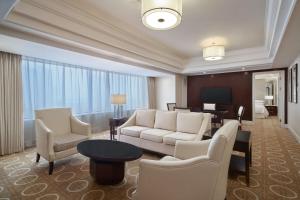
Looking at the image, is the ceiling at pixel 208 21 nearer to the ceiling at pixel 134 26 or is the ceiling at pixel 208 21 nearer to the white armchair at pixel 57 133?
the ceiling at pixel 134 26

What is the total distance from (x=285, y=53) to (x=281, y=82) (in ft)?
9.26

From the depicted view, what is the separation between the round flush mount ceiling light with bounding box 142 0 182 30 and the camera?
84.3 inches

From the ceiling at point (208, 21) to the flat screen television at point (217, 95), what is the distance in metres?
→ 2.57

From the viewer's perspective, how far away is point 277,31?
2.93 metres

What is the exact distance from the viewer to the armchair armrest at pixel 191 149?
6.98 ft

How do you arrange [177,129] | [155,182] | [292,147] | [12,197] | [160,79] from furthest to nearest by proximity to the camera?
1. [160,79]
2. [292,147]
3. [177,129]
4. [12,197]
5. [155,182]

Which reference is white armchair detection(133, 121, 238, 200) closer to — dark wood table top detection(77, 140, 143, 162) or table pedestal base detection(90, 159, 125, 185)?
dark wood table top detection(77, 140, 143, 162)

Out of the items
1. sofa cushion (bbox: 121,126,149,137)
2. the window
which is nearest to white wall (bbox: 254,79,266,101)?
the window

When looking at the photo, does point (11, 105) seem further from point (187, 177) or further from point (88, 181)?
point (187, 177)

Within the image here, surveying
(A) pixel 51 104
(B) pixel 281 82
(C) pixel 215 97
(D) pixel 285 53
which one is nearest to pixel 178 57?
(C) pixel 215 97

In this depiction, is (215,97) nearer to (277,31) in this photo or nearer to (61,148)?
(277,31)

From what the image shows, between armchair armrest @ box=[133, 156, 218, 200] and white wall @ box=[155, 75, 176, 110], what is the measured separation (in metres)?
6.28

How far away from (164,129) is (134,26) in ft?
7.64

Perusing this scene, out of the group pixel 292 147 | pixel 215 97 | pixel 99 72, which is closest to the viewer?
pixel 292 147
